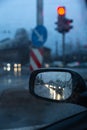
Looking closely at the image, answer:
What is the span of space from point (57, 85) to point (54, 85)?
2 cm

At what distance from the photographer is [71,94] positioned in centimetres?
239

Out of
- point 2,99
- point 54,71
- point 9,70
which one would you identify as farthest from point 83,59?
point 54,71

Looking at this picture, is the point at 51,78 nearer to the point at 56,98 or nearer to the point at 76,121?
the point at 56,98

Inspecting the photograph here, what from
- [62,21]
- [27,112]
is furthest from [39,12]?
[27,112]

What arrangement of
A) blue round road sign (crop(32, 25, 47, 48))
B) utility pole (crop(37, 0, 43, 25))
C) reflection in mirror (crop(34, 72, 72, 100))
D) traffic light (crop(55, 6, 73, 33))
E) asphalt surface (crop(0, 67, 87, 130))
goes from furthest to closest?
utility pole (crop(37, 0, 43, 25)) → blue round road sign (crop(32, 25, 47, 48)) → traffic light (crop(55, 6, 73, 33)) → asphalt surface (crop(0, 67, 87, 130)) → reflection in mirror (crop(34, 72, 72, 100))

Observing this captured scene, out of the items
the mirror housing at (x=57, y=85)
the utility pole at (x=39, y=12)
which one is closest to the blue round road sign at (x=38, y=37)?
the utility pole at (x=39, y=12)

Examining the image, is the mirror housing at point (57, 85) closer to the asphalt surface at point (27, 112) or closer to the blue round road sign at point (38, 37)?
the asphalt surface at point (27, 112)

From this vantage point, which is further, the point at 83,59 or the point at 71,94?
the point at 83,59

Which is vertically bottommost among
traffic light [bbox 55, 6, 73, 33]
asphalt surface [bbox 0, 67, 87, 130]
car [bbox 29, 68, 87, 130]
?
asphalt surface [bbox 0, 67, 87, 130]

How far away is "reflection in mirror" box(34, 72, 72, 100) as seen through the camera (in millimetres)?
2465

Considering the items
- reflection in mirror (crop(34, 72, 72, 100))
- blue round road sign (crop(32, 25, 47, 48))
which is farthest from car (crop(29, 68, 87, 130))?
blue round road sign (crop(32, 25, 47, 48))

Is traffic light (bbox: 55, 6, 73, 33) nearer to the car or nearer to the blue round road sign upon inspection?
the blue round road sign

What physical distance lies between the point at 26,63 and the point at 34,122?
28.0 m

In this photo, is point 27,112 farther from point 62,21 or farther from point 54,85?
point 54,85
